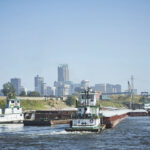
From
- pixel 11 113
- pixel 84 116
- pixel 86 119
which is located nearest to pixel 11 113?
pixel 11 113

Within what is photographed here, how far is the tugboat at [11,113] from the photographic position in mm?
128250

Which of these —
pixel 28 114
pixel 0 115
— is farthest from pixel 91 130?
pixel 28 114

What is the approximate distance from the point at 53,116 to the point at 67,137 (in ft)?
202

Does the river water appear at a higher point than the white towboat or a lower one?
lower

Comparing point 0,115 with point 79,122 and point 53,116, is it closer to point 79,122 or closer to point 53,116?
point 53,116

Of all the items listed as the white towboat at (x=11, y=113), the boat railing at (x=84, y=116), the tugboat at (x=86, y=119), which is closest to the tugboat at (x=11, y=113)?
the white towboat at (x=11, y=113)

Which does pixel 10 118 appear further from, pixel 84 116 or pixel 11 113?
pixel 84 116

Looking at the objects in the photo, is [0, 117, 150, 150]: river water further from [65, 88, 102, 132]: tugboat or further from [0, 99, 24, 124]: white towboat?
[0, 99, 24, 124]: white towboat

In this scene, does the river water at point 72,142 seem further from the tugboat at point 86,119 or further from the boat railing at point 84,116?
the boat railing at point 84,116

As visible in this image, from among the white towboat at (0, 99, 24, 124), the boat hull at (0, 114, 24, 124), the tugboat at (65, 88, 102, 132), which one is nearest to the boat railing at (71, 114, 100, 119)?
the tugboat at (65, 88, 102, 132)

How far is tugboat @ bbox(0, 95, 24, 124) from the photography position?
421 ft

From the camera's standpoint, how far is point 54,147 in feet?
219

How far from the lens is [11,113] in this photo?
5167 inches

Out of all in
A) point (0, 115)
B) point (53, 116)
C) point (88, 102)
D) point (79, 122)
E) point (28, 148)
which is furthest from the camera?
point (53, 116)
